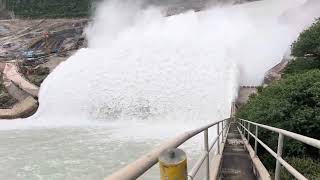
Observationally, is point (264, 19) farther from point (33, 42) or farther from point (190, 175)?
point (190, 175)

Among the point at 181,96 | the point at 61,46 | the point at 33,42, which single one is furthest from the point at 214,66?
the point at 33,42

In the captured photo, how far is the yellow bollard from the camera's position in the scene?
6.49ft

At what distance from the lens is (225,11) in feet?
183

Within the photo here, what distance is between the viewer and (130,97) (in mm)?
26984

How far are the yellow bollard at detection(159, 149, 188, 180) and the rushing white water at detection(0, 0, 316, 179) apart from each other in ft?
36.0

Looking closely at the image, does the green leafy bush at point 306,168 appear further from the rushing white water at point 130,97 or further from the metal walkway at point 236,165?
the rushing white water at point 130,97

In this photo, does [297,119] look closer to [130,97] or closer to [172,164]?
[172,164]

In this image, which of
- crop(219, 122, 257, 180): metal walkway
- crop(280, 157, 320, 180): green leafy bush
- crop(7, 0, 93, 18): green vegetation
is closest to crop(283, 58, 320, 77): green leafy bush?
crop(219, 122, 257, 180): metal walkway

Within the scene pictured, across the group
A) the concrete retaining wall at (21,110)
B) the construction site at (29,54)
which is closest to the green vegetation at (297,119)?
the concrete retaining wall at (21,110)

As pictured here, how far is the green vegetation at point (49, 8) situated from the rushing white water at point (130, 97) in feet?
109

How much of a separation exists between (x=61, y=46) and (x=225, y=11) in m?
22.4

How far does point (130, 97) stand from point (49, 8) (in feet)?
175

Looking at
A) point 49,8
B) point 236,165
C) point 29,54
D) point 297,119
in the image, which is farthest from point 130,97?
point 49,8

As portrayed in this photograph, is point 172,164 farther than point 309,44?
No
